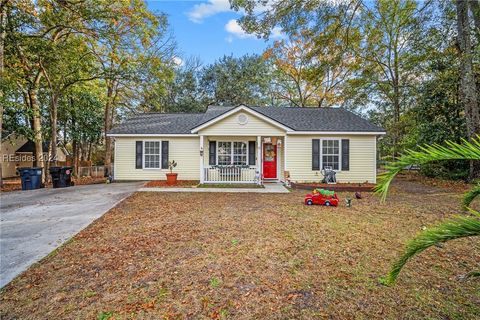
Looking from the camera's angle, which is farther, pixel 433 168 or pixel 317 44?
pixel 433 168

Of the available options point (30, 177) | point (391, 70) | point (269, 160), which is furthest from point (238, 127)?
point (391, 70)

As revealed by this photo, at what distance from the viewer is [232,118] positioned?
11.9 meters

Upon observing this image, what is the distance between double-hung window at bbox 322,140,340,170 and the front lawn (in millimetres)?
6498

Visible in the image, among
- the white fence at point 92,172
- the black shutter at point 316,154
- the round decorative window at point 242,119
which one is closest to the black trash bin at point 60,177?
the white fence at point 92,172

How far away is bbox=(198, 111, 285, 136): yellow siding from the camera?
11875mm

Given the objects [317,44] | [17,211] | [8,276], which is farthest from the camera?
[317,44]

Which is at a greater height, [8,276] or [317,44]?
[317,44]

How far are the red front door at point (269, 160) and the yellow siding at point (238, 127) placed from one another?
1.53 m

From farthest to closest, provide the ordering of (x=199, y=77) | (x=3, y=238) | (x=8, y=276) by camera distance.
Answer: (x=199, y=77), (x=3, y=238), (x=8, y=276)

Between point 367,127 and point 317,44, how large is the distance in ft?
18.0

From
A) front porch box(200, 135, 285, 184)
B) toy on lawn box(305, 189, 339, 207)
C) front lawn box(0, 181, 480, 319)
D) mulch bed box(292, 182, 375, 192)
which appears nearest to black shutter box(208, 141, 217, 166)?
front porch box(200, 135, 285, 184)

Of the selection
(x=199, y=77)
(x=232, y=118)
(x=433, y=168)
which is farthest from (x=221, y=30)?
(x=433, y=168)

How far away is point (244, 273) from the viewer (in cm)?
338

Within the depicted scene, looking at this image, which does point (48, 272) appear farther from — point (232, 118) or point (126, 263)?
point (232, 118)
